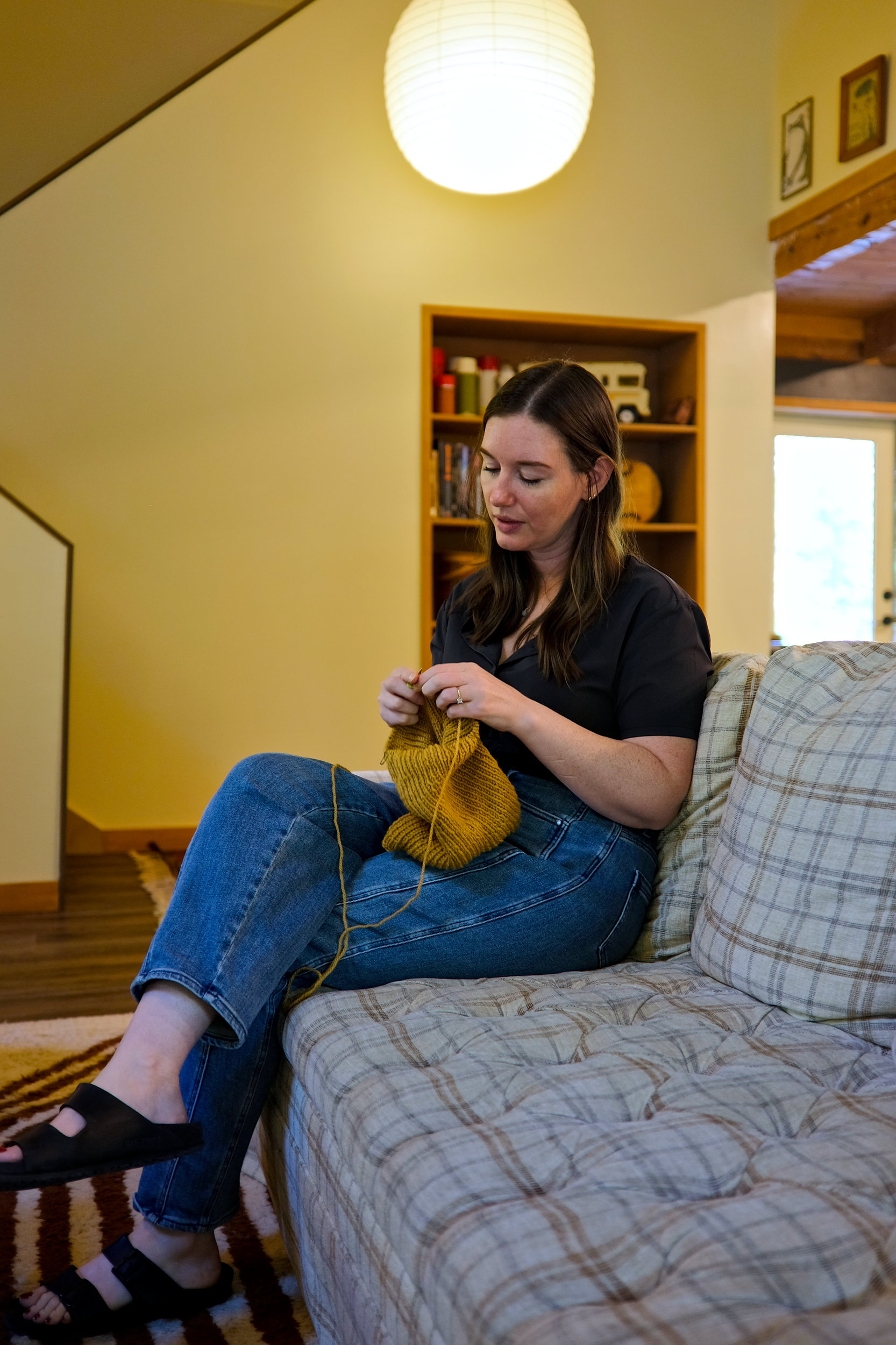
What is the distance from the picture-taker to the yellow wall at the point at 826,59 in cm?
372

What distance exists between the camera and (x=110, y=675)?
3914 mm

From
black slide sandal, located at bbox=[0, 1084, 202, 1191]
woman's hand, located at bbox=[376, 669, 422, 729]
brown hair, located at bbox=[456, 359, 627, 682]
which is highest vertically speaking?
brown hair, located at bbox=[456, 359, 627, 682]

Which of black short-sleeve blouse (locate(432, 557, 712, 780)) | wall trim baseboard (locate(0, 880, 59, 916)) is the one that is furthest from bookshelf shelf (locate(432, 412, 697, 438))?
black short-sleeve blouse (locate(432, 557, 712, 780))

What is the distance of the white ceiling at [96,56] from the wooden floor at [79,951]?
64.6 inches

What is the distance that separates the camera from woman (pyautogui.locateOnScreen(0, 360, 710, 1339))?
1110 millimetres

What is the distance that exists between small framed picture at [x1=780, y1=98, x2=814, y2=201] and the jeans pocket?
3681 mm

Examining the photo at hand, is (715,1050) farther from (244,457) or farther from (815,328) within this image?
(815,328)

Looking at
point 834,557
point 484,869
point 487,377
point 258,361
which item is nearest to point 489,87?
point 487,377

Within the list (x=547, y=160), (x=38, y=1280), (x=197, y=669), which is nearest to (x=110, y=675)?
(x=197, y=669)

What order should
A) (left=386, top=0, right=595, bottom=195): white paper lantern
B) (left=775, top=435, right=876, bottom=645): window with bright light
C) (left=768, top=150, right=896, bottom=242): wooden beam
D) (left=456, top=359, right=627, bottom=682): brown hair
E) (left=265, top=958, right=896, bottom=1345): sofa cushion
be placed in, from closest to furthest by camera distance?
(left=265, top=958, right=896, bottom=1345): sofa cushion
(left=456, top=359, right=627, bottom=682): brown hair
(left=386, top=0, right=595, bottom=195): white paper lantern
(left=768, top=150, right=896, bottom=242): wooden beam
(left=775, top=435, right=876, bottom=645): window with bright light

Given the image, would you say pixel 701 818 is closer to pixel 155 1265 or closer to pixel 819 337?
pixel 155 1265

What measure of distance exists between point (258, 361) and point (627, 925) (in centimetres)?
315

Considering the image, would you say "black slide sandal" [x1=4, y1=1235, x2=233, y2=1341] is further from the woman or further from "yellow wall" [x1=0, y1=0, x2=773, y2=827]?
"yellow wall" [x1=0, y1=0, x2=773, y2=827]

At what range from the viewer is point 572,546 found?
156 cm
